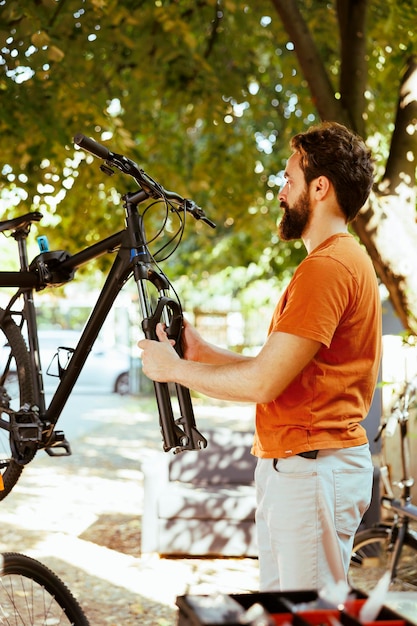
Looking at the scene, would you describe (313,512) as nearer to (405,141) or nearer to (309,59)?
(405,141)

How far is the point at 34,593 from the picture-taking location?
106 inches

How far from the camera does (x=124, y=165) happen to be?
8.20 ft

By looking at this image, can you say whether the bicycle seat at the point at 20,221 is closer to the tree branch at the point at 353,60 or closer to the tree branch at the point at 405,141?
the tree branch at the point at 405,141

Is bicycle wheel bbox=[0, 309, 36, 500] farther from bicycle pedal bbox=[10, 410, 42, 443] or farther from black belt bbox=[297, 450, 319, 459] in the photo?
black belt bbox=[297, 450, 319, 459]

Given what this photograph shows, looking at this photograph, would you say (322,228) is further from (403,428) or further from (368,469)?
(403,428)

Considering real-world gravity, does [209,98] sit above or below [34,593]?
above

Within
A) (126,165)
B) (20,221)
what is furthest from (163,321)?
(20,221)

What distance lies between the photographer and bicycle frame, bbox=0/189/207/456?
96.9 inches

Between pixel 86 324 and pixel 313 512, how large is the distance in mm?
883

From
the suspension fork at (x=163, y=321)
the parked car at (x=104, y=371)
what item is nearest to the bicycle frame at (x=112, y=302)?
the suspension fork at (x=163, y=321)

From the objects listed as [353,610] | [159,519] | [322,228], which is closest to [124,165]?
[322,228]

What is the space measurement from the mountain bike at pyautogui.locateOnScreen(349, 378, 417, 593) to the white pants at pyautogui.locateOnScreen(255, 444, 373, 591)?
2191mm

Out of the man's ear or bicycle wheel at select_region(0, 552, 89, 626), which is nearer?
the man's ear

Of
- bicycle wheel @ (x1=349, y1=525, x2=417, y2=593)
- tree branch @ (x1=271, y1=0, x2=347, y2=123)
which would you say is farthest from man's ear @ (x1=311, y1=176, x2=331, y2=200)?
tree branch @ (x1=271, y1=0, x2=347, y2=123)
